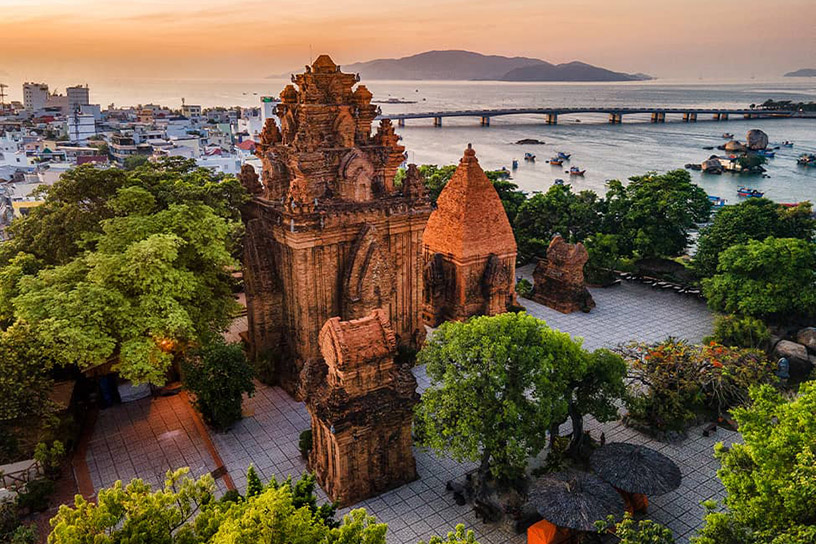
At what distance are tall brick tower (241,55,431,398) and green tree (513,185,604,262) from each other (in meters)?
16.3

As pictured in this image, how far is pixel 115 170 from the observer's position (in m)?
23.7

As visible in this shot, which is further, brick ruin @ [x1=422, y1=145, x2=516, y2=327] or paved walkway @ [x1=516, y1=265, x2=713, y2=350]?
paved walkway @ [x1=516, y1=265, x2=713, y2=350]

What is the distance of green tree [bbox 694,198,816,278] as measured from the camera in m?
31.4

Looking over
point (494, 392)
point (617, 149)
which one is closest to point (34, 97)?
point (617, 149)

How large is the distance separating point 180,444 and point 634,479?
48.2 feet

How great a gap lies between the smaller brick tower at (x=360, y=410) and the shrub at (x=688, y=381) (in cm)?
798

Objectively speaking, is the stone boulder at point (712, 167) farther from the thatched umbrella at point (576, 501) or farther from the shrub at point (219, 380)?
the shrub at point (219, 380)

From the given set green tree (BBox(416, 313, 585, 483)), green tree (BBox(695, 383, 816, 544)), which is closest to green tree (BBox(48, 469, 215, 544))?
green tree (BBox(416, 313, 585, 483))

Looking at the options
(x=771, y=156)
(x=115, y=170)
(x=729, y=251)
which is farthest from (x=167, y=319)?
(x=771, y=156)

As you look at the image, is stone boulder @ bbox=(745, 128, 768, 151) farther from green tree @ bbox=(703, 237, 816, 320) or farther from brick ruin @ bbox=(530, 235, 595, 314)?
brick ruin @ bbox=(530, 235, 595, 314)

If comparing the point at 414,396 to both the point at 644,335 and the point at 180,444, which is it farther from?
the point at 644,335

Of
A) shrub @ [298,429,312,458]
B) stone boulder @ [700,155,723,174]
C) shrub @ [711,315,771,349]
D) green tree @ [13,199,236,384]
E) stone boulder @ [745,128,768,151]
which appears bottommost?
shrub @ [298,429,312,458]

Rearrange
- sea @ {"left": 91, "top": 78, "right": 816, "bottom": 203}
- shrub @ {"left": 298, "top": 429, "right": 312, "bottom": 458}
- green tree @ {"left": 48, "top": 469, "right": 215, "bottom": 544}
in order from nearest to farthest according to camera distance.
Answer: green tree @ {"left": 48, "top": 469, "right": 215, "bottom": 544}
shrub @ {"left": 298, "top": 429, "right": 312, "bottom": 458}
sea @ {"left": 91, "top": 78, "right": 816, "bottom": 203}

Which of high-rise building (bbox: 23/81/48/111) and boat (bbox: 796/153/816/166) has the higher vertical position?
high-rise building (bbox: 23/81/48/111)
